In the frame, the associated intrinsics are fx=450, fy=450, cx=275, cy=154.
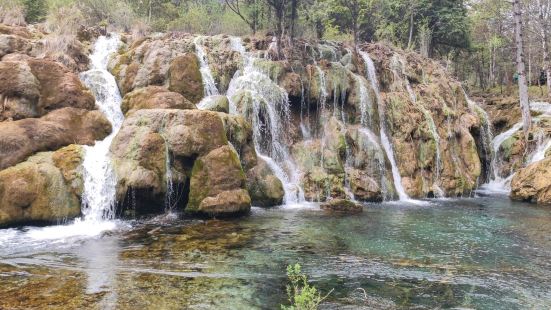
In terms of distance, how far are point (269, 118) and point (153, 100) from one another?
5.19 meters

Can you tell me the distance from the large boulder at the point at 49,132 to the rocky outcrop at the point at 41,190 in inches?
15.9

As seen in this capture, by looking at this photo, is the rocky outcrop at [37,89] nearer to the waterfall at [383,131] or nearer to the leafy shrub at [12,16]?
the leafy shrub at [12,16]

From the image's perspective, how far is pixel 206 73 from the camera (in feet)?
67.6

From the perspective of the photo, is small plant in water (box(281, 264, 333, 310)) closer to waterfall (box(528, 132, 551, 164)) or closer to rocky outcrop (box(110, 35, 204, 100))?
rocky outcrop (box(110, 35, 204, 100))

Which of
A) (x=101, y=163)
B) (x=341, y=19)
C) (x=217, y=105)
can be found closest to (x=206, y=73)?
(x=217, y=105)

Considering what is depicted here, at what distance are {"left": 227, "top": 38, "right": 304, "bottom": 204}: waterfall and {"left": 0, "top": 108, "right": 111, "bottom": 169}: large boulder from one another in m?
5.59

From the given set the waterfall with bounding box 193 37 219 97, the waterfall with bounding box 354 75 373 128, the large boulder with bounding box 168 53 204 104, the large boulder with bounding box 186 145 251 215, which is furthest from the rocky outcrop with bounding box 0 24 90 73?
the waterfall with bounding box 354 75 373 128

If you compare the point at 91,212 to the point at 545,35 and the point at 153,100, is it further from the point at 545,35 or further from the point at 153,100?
the point at 545,35

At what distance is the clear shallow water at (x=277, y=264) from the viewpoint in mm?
7770

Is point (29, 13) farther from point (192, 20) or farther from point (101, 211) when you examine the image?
point (101, 211)

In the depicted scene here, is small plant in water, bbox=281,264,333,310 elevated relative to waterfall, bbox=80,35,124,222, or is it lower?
lower

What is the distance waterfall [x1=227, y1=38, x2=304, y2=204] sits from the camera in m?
19.1

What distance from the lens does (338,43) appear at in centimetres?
2680

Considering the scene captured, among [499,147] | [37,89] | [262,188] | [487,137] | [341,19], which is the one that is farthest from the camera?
[341,19]
